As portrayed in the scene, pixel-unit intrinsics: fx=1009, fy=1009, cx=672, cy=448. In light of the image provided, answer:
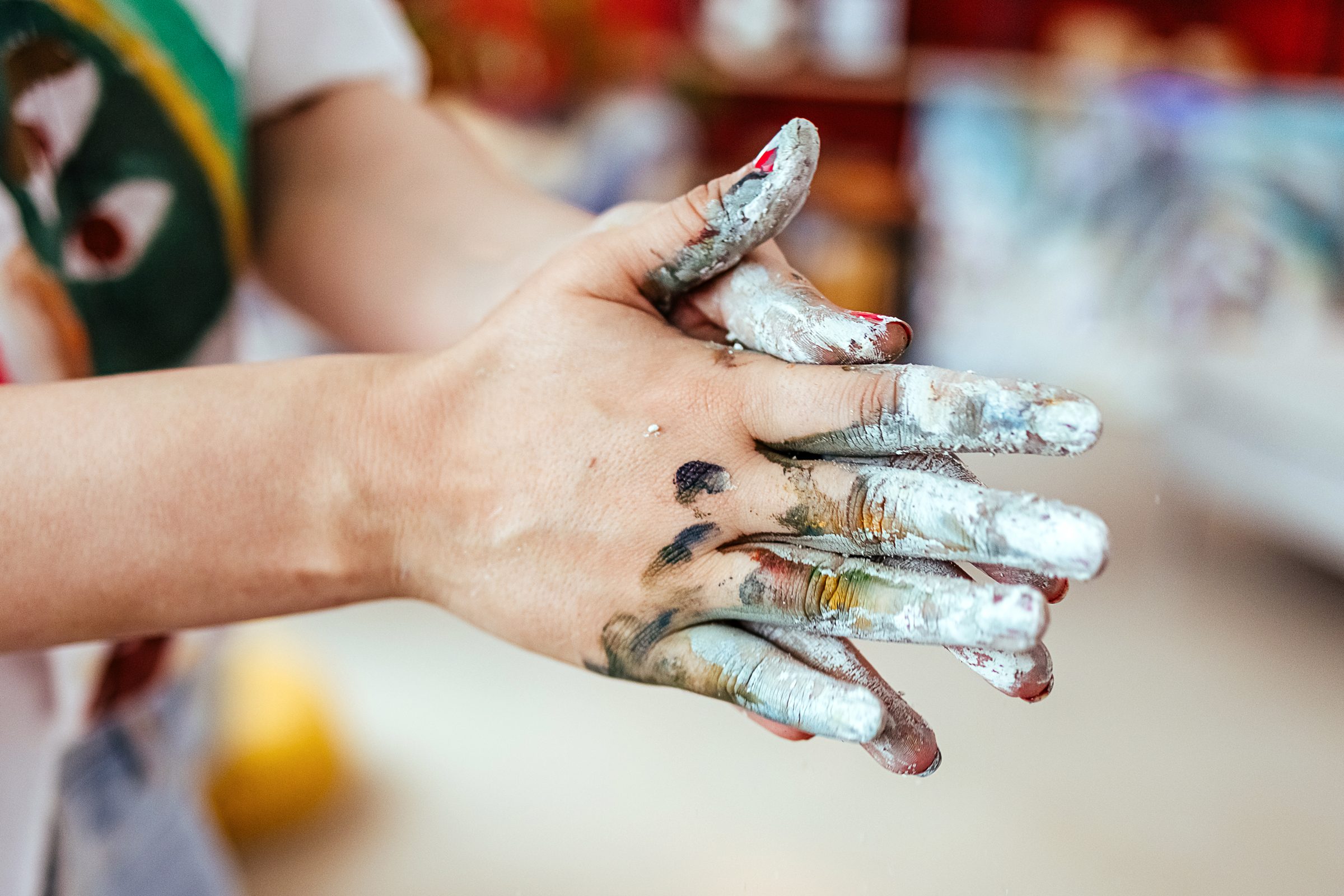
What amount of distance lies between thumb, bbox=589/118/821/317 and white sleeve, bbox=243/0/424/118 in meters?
0.40

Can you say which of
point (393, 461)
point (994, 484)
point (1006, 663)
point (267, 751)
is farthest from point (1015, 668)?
point (267, 751)

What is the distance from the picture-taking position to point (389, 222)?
0.78m

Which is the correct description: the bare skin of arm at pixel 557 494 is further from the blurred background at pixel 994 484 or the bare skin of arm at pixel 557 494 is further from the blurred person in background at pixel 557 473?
the blurred background at pixel 994 484

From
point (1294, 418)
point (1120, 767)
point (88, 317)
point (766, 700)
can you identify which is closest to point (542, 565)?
point (766, 700)

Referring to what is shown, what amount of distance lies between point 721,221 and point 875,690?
0.26 metres

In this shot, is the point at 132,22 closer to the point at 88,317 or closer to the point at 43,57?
the point at 43,57

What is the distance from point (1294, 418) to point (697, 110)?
80.2 inches

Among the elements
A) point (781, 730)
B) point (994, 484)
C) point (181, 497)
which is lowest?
point (994, 484)

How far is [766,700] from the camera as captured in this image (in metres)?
0.50

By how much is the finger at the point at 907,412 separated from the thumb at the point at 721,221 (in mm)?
68

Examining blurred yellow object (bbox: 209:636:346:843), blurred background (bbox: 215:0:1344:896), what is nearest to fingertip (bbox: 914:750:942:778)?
blurred background (bbox: 215:0:1344:896)

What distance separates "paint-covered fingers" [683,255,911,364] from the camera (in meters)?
0.51

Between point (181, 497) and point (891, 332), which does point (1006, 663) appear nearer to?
point (891, 332)

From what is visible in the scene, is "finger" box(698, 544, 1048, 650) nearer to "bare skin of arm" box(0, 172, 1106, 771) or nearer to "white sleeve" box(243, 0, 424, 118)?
"bare skin of arm" box(0, 172, 1106, 771)
